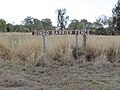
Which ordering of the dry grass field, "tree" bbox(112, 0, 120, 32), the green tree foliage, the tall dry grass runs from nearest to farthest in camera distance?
the dry grass field < the tall dry grass < the green tree foliage < "tree" bbox(112, 0, 120, 32)

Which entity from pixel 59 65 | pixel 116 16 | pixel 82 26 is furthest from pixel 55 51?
pixel 116 16

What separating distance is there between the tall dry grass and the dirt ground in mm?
431

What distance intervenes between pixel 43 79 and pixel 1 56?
3.48 metres

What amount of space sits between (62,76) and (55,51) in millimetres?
2709

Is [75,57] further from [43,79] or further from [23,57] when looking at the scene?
[43,79]

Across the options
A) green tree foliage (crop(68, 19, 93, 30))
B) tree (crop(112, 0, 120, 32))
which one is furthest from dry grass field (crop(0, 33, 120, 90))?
tree (crop(112, 0, 120, 32))

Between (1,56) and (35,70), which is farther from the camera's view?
(1,56)

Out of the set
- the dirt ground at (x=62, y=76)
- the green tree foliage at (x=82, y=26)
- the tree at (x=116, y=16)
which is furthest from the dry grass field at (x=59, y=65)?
the tree at (x=116, y=16)

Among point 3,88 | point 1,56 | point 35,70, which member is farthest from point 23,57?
point 3,88

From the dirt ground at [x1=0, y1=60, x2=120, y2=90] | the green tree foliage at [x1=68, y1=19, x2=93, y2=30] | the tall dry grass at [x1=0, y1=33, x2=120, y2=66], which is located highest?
the green tree foliage at [x1=68, y1=19, x2=93, y2=30]

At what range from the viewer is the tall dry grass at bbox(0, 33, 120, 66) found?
378 inches

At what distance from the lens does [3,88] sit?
6246 millimetres

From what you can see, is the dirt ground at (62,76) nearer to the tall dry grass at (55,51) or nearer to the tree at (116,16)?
the tall dry grass at (55,51)

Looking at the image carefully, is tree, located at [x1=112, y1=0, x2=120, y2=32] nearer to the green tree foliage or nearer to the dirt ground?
the green tree foliage
